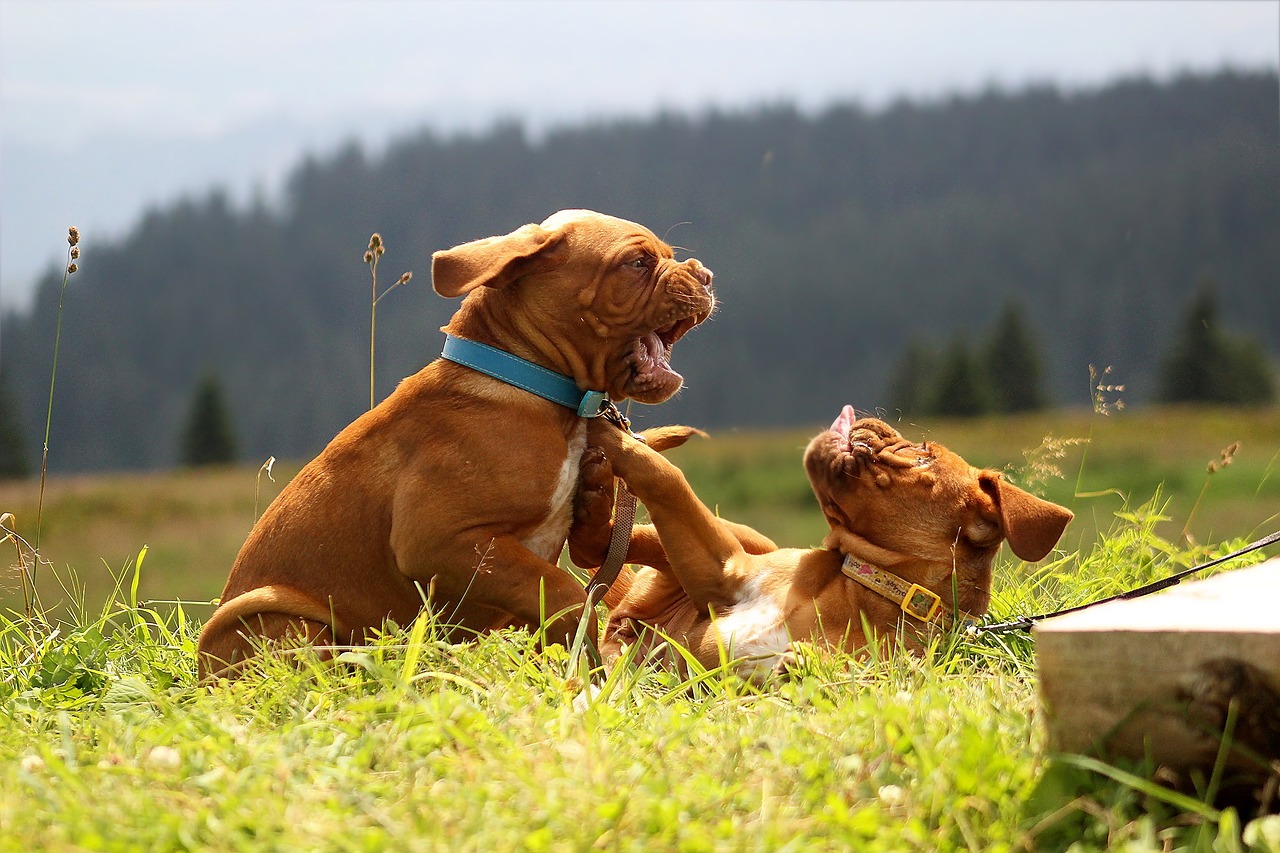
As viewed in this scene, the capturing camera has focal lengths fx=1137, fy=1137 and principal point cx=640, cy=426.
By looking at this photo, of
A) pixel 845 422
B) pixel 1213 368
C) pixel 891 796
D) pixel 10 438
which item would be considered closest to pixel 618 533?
pixel 845 422

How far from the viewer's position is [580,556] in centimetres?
427

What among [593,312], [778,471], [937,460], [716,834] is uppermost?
[593,312]

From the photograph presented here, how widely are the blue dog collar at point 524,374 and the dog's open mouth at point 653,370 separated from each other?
6.2 inches

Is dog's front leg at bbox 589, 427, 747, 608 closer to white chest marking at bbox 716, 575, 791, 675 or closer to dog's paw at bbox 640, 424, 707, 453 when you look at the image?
white chest marking at bbox 716, 575, 791, 675

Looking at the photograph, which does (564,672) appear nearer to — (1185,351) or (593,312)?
(593,312)

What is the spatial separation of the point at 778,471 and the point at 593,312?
2582 centimetres

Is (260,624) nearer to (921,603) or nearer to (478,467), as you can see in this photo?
(478,467)

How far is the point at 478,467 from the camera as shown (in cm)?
374

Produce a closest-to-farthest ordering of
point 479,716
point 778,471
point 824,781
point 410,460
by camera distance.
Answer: point 824,781
point 479,716
point 410,460
point 778,471

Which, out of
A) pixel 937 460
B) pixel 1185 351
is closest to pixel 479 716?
pixel 937 460

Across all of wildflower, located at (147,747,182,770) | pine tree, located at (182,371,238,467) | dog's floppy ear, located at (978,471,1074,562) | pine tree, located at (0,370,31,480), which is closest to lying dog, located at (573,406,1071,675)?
dog's floppy ear, located at (978,471,1074,562)

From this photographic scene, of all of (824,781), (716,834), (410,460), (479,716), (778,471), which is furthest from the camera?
(778,471)

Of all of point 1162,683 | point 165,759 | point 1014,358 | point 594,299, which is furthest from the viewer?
point 1014,358

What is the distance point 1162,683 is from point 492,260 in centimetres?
234
